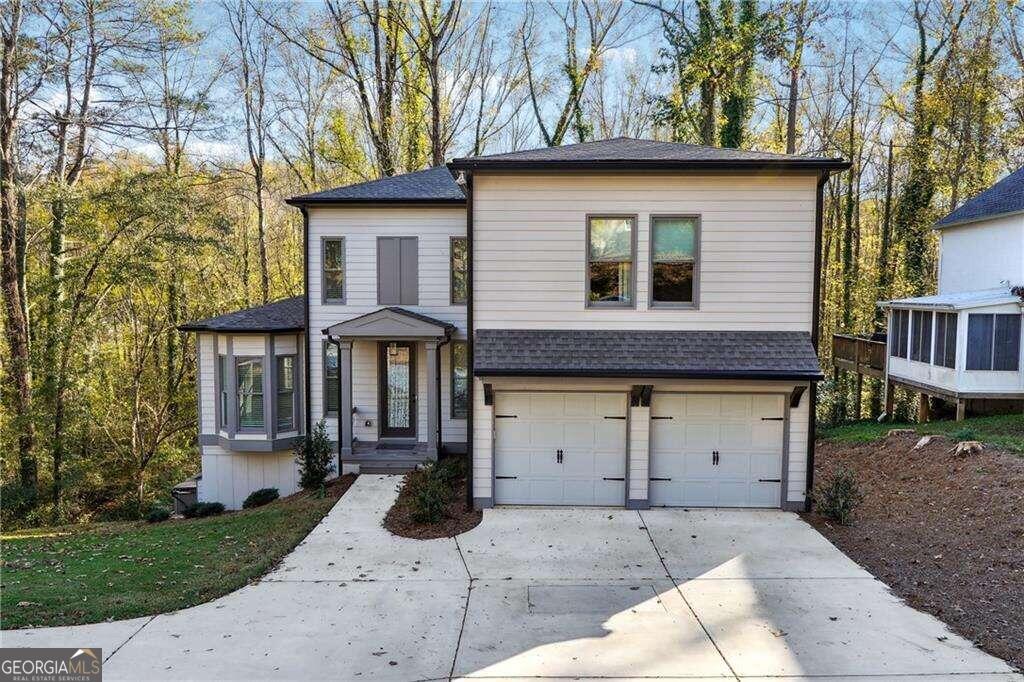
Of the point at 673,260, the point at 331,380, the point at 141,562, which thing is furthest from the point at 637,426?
the point at 141,562

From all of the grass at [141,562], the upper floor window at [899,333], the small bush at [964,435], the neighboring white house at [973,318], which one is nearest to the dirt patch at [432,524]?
the grass at [141,562]

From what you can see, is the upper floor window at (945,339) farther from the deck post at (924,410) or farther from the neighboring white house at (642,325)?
the neighboring white house at (642,325)

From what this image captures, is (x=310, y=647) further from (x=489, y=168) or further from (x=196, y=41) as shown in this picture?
(x=196, y=41)

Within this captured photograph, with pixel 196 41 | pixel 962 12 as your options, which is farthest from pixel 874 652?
pixel 962 12

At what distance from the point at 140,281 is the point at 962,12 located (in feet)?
88.1

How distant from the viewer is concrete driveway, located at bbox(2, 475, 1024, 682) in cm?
534

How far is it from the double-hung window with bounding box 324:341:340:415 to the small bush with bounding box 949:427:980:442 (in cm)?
1264

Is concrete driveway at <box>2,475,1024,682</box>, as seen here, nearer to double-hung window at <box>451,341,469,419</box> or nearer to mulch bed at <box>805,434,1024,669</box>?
mulch bed at <box>805,434,1024,669</box>

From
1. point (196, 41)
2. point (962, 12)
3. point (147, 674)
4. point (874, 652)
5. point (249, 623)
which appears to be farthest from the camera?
point (962, 12)

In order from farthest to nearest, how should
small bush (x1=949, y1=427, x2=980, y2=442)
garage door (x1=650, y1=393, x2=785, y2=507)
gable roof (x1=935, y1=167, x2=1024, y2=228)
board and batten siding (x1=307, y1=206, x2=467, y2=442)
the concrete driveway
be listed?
gable roof (x1=935, y1=167, x2=1024, y2=228) < board and batten siding (x1=307, y1=206, x2=467, y2=442) < small bush (x1=949, y1=427, x2=980, y2=442) < garage door (x1=650, y1=393, x2=785, y2=507) < the concrete driveway

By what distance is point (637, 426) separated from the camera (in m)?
9.48

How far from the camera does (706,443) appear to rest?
955 centimetres

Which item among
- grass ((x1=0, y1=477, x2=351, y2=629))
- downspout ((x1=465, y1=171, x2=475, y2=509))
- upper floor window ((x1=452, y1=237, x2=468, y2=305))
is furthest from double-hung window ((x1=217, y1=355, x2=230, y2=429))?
downspout ((x1=465, y1=171, x2=475, y2=509))

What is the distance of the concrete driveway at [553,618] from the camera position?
17.5ft
